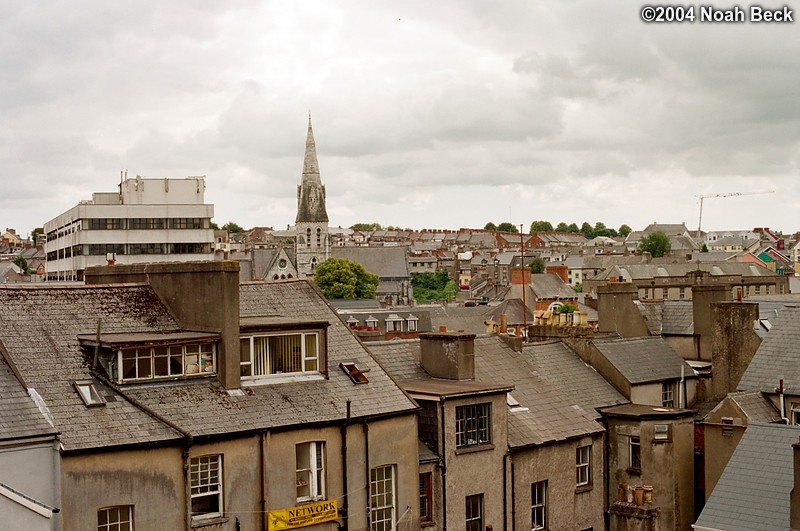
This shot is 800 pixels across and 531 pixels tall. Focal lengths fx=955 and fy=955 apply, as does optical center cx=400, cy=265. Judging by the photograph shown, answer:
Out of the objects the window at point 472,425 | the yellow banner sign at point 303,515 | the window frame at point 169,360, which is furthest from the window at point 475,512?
the window frame at point 169,360

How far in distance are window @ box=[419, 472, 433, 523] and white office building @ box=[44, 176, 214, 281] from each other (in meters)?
83.6

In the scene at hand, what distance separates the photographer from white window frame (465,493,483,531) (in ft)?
91.9

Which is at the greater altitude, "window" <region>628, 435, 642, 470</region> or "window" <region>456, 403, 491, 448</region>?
"window" <region>456, 403, 491, 448</region>

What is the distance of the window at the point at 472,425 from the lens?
27.7m

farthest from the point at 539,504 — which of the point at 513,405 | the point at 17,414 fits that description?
the point at 17,414

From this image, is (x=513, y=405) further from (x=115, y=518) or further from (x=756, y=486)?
(x=115, y=518)

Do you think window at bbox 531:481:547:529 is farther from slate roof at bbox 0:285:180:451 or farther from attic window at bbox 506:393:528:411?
slate roof at bbox 0:285:180:451

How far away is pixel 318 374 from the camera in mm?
25875

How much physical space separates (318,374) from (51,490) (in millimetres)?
8015

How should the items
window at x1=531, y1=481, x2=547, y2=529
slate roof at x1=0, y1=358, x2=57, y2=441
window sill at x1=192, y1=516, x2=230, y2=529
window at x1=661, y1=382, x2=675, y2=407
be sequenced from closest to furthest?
slate roof at x1=0, y1=358, x2=57, y2=441
window sill at x1=192, y1=516, x2=230, y2=529
window at x1=531, y1=481, x2=547, y2=529
window at x1=661, y1=382, x2=675, y2=407

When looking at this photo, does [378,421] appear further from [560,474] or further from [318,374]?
[560,474]

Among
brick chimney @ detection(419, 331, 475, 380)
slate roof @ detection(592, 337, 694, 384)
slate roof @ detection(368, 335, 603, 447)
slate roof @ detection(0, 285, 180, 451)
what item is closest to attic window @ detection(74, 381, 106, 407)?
slate roof @ detection(0, 285, 180, 451)

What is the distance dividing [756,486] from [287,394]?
39.6 ft

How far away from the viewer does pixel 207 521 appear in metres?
22.1
